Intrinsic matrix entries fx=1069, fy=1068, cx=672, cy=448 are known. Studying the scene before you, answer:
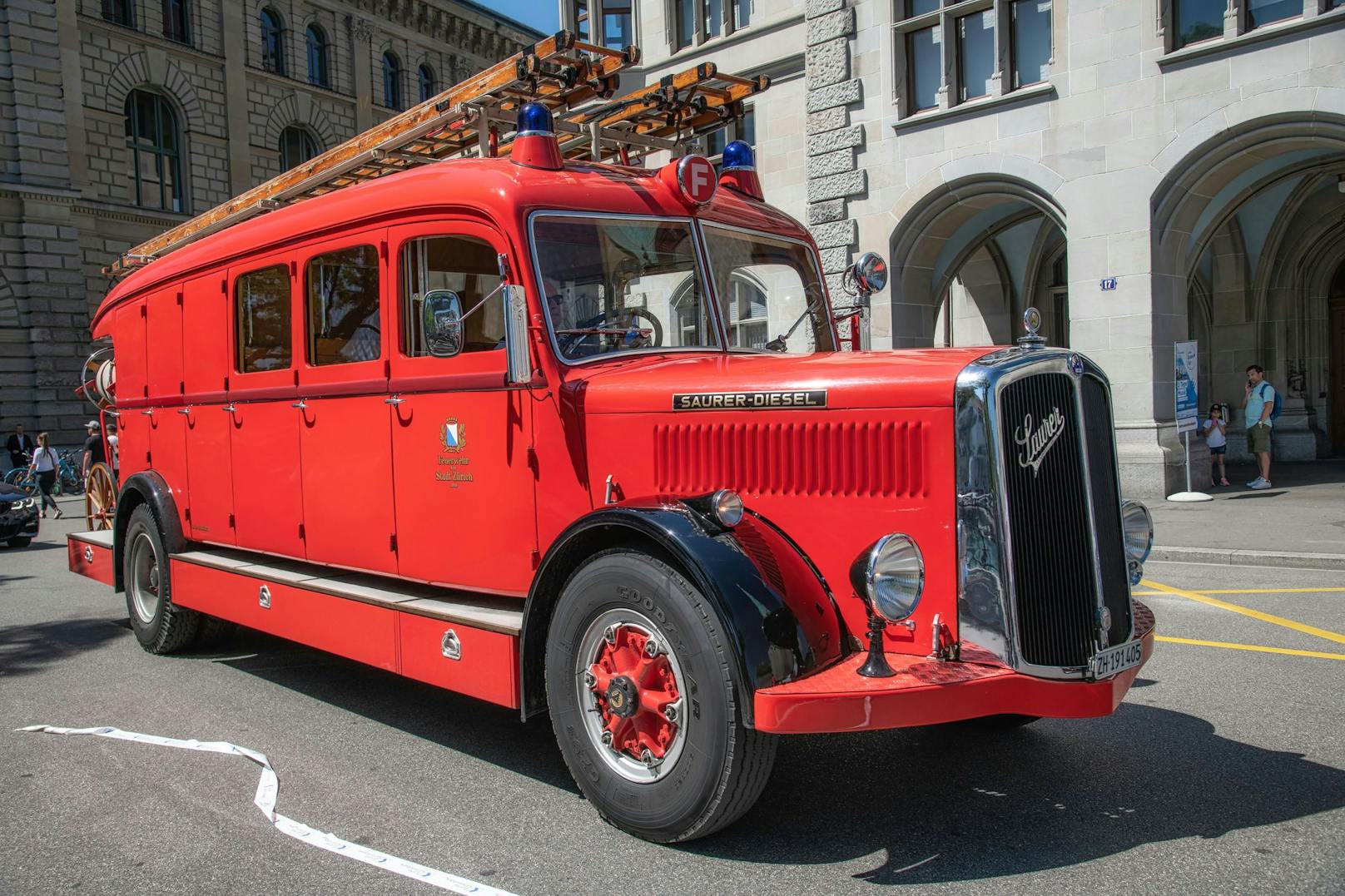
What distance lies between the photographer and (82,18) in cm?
2800

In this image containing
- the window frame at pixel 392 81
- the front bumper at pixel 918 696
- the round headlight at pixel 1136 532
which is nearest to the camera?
the front bumper at pixel 918 696

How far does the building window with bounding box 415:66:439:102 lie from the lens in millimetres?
38844

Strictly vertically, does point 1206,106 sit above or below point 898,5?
below

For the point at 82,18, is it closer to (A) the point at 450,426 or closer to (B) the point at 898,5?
(B) the point at 898,5

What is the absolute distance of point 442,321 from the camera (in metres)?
4.33

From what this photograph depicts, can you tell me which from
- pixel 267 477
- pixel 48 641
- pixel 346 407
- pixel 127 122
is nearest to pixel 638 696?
pixel 346 407

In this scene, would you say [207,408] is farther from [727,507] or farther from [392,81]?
[392,81]

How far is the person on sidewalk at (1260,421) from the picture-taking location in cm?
1459

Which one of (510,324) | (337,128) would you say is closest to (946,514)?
(510,324)

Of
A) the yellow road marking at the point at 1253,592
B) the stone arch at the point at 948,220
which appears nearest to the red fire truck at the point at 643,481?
the yellow road marking at the point at 1253,592

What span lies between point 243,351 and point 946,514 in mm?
4509

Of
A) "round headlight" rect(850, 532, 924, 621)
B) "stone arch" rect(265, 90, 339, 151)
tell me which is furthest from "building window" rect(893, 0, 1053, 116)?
"stone arch" rect(265, 90, 339, 151)

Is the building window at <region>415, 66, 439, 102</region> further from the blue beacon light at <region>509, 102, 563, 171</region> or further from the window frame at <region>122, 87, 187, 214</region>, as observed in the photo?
the blue beacon light at <region>509, 102, 563, 171</region>

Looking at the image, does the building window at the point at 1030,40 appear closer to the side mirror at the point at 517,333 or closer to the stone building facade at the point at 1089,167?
the stone building facade at the point at 1089,167
